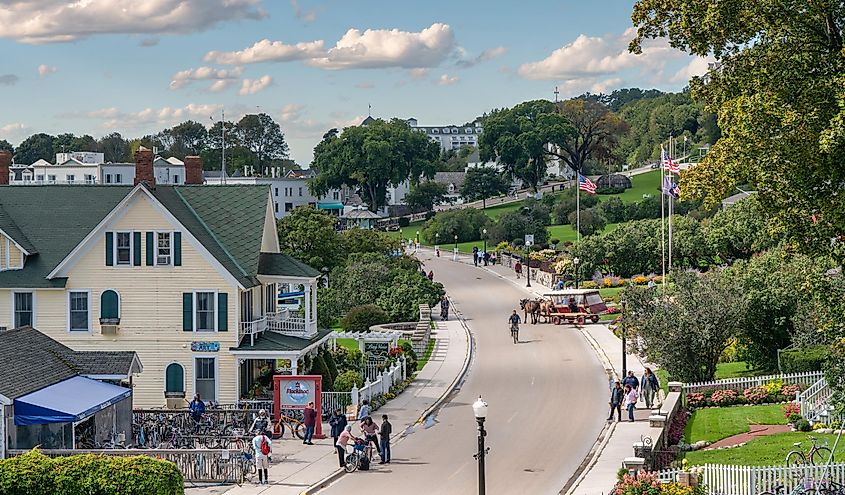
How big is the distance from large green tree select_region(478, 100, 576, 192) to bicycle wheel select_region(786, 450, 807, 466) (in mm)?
119582

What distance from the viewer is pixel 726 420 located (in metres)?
37.0

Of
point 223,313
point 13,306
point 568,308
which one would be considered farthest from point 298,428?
point 568,308

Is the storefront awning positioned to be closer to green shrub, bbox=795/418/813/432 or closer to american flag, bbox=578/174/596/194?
green shrub, bbox=795/418/813/432

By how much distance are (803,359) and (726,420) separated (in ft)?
20.0

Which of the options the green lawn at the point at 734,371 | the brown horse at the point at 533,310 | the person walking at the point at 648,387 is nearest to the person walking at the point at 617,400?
the person walking at the point at 648,387

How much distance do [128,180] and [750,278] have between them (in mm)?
102438

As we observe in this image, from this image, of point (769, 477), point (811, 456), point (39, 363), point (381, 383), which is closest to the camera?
point (769, 477)

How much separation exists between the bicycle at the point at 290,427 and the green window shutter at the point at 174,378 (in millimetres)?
5811

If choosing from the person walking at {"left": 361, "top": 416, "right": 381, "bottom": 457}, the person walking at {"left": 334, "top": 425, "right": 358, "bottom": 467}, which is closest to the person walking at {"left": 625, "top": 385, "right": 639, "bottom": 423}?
the person walking at {"left": 361, "top": 416, "right": 381, "bottom": 457}

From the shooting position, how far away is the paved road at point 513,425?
103ft

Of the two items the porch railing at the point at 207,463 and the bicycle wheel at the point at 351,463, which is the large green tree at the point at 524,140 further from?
the porch railing at the point at 207,463

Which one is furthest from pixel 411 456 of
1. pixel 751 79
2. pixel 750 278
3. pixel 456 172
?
pixel 456 172

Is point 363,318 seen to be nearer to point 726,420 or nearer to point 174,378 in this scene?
point 174,378

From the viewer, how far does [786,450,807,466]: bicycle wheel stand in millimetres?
26922
